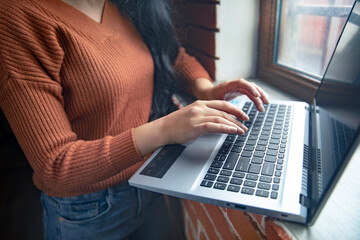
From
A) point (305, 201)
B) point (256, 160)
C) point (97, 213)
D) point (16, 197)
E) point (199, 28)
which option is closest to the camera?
point (305, 201)

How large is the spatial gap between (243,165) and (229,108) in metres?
0.14

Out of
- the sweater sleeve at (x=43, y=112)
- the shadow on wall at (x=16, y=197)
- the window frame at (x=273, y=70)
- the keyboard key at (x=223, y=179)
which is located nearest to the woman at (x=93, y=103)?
the sweater sleeve at (x=43, y=112)

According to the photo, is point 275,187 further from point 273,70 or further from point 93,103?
point 273,70

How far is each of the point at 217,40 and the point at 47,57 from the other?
25.3 inches

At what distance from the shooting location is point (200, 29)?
1.09 m

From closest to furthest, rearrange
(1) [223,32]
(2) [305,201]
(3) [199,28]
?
(2) [305,201] < (1) [223,32] < (3) [199,28]

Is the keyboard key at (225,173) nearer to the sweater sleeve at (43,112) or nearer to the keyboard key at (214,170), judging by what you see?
the keyboard key at (214,170)

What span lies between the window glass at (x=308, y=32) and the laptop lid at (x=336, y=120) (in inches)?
9.0

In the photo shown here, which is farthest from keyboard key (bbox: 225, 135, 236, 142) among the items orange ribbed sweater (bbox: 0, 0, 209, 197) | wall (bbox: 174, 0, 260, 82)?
wall (bbox: 174, 0, 260, 82)

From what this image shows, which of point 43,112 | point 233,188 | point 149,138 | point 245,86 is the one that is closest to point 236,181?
point 233,188

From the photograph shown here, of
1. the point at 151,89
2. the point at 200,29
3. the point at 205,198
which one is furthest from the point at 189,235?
the point at 200,29

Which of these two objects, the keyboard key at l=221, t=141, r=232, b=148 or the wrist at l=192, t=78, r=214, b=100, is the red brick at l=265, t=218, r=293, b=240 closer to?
the keyboard key at l=221, t=141, r=232, b=148

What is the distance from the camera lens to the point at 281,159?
1.67 feet

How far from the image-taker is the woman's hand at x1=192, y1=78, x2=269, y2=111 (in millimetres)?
695
